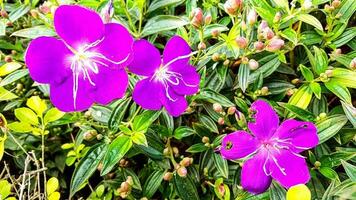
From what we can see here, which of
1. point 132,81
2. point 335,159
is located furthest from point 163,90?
point 335,159

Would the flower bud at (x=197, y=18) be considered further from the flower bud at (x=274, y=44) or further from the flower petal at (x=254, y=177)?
the flower petal at (x=254, y=177)

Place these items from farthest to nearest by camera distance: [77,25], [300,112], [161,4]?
[161,4], [300,112], [77,25]

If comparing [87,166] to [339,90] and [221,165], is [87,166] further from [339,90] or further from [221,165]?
[339,90]

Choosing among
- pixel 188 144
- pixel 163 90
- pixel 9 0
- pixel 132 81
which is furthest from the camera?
pixel 9 0

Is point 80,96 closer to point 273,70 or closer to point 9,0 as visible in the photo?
point 273,70

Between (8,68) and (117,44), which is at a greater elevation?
(117,44)

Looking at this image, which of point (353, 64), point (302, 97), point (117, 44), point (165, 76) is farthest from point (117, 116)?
point (353, 64)
